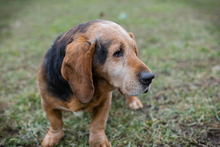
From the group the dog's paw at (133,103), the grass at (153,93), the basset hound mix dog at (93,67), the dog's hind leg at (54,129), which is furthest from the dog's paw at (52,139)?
the dog's paw at (133,103)

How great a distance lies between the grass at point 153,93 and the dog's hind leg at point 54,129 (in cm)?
16

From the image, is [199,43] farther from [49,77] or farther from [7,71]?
[7,71]

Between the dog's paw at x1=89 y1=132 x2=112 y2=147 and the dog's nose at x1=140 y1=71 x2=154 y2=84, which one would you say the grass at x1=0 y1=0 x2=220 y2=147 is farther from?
the dog's nose at x1=140 y1=71 x2=154 y2=84

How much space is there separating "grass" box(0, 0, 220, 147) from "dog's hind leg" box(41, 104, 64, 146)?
16 cm

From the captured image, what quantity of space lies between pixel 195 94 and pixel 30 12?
1328cm

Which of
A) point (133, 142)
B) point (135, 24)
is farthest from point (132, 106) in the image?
point (135, 24)

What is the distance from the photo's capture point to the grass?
129 inches

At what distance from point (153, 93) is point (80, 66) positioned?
2656 mm

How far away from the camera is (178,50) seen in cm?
675

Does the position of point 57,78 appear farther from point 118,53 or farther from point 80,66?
point 118,53

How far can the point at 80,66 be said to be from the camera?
2.33 metres

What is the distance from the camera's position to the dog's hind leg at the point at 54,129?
3125 mm

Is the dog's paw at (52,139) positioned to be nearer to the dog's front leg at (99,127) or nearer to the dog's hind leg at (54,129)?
the dog's hind leg at (54,129)

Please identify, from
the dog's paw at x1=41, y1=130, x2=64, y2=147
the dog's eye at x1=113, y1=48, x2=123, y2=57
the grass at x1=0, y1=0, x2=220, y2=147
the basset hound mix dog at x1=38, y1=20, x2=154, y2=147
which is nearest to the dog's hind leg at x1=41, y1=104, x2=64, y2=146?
the dog's paw at x1=41, y1=130, x2=64, y2=147
